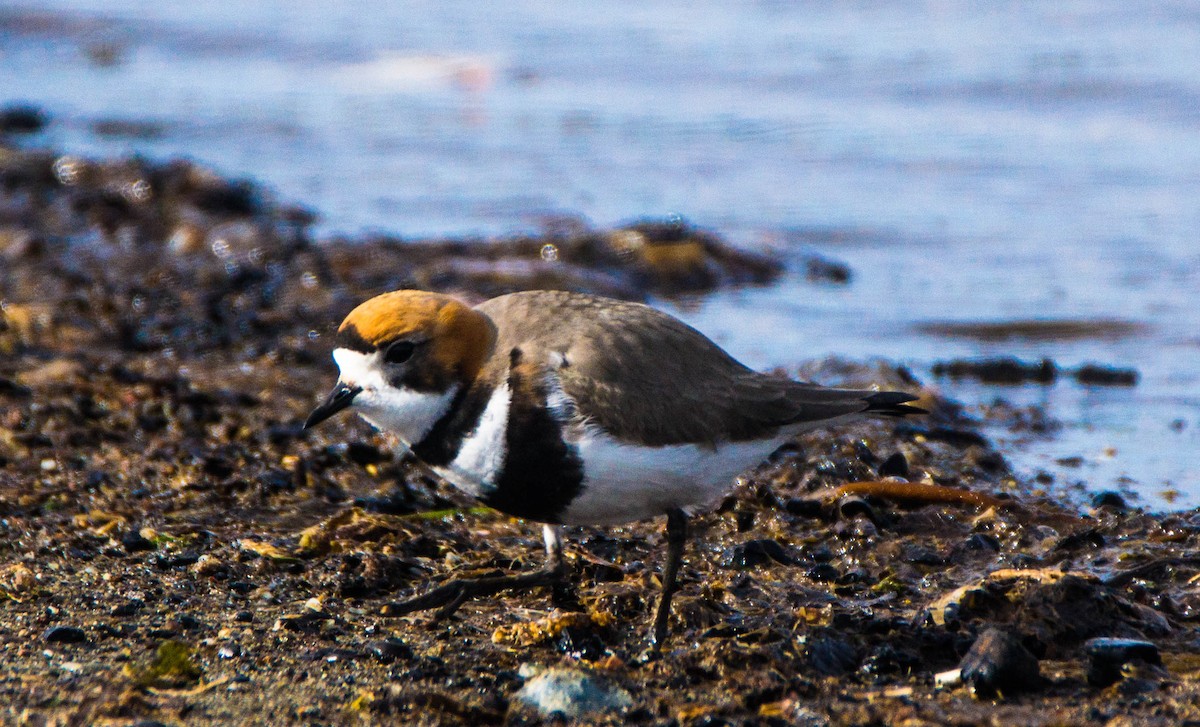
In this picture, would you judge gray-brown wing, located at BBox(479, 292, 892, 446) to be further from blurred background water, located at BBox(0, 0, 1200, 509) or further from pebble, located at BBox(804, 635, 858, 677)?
blurred background water, located at BBox(0, 0, 1200, 509)

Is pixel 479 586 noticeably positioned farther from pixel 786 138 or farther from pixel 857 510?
pixel 786 138

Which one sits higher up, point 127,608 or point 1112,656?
point 1112,656

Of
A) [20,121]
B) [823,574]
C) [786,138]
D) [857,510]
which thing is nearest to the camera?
[823,574]

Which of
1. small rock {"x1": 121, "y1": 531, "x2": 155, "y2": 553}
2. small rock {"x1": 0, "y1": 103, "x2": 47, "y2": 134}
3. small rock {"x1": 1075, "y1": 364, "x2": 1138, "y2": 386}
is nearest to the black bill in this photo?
small rock {"x1": 121, "y1": 531, "x2": 155, "y2": 553}

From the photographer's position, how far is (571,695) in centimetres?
352

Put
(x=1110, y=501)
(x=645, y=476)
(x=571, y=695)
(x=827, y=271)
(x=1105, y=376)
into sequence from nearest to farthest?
→ (x=571, y=695) → (x=645, y=476) → (x=1110, y=501) → (x=1105, y=376) → (x=827, y=271)

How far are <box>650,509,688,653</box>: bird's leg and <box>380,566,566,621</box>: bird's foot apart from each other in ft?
1.50

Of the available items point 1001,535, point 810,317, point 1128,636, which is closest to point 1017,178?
point 810,317

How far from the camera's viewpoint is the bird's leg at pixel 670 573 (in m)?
3.97

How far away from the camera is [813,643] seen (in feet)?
12.7

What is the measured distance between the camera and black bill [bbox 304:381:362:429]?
4027mm

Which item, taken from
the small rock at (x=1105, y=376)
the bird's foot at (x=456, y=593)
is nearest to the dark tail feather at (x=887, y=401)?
the bird's foot at (x=456, y=593)

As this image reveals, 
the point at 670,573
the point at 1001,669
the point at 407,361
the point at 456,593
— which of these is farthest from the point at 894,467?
the point at 407,361

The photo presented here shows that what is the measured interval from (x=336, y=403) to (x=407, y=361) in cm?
24
